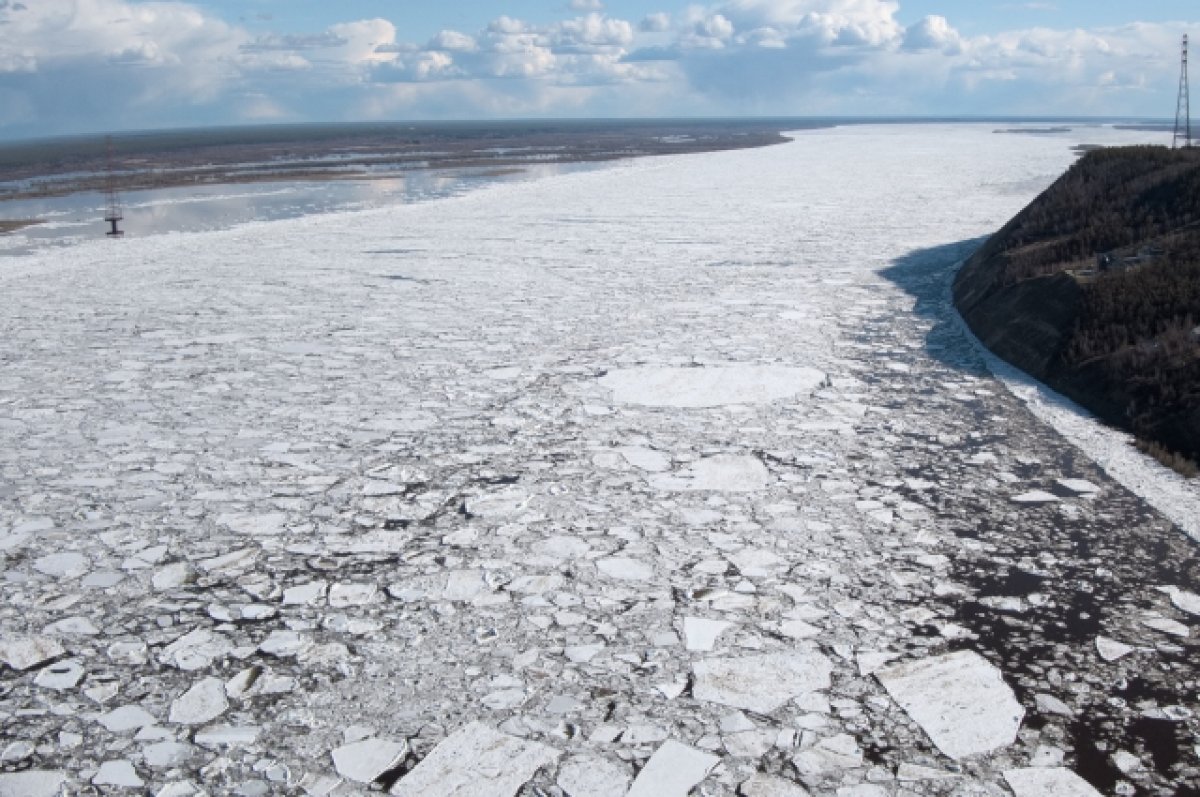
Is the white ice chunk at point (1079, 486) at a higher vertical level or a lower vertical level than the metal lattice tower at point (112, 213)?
lower

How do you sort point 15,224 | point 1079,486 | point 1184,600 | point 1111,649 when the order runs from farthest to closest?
point 15,224 → point 1079,486 → point 1184,600 → point 1111,649

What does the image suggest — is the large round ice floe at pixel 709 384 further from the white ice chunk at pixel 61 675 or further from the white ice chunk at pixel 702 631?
the white ice chunk at pixel 61 675

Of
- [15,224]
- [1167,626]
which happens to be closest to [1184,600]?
[1167,626]

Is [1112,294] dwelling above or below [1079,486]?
above

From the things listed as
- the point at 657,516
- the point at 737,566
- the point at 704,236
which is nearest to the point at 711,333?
the point at 657,516

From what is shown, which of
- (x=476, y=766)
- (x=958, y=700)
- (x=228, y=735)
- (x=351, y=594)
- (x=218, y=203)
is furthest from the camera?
(x=218, y=203)

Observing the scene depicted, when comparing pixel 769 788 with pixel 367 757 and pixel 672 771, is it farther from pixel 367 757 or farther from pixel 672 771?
pixel 367 757

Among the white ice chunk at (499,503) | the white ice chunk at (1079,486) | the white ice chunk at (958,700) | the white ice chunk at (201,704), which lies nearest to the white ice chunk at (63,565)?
the white ice chunk at (201,704)
